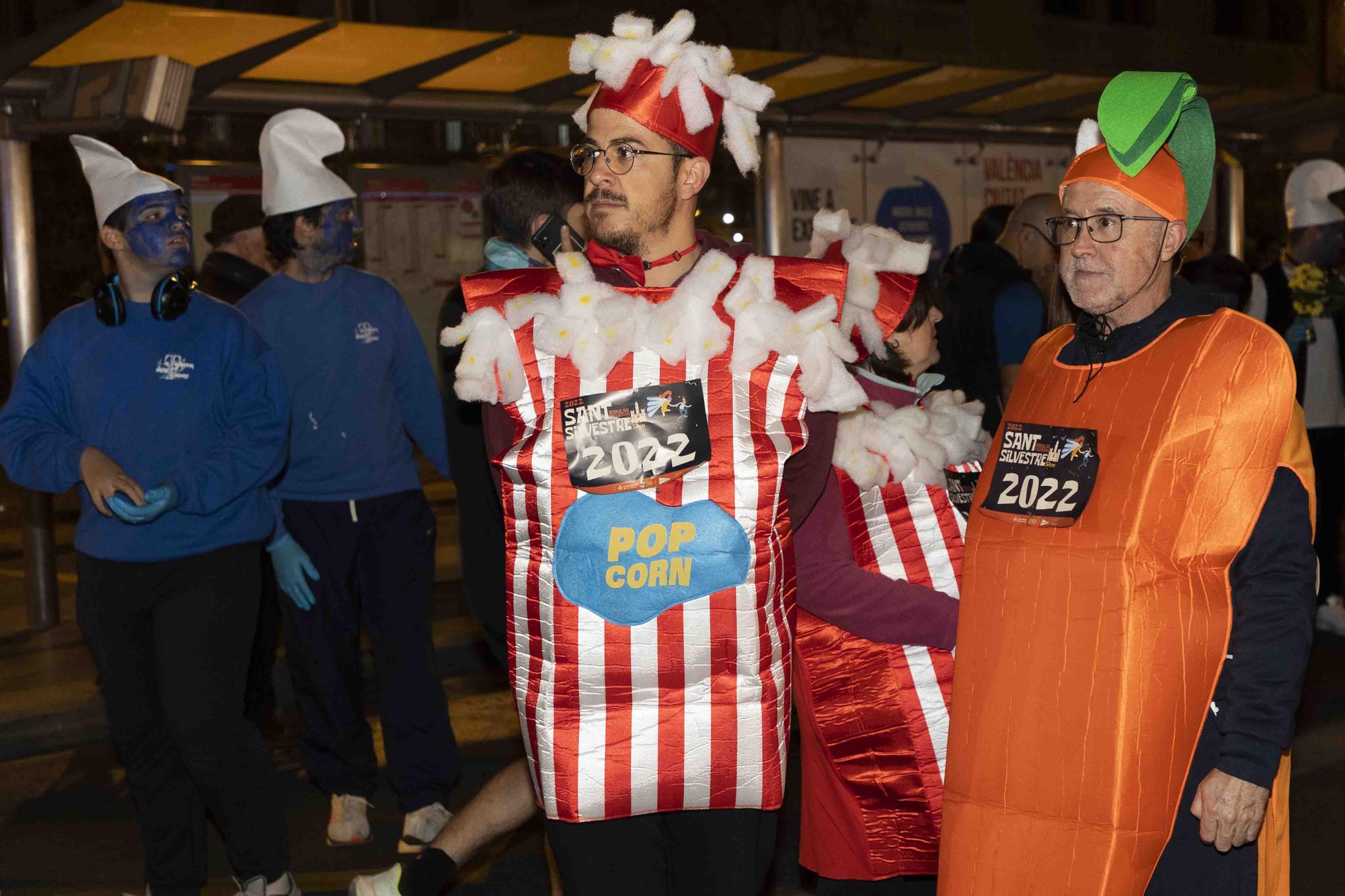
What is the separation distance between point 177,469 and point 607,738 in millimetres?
2049

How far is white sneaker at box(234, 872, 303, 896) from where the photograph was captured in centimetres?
435

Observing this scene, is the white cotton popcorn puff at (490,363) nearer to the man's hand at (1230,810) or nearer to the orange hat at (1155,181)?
the orange hat at (1155,181)

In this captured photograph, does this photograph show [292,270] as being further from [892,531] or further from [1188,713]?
[1188,713]

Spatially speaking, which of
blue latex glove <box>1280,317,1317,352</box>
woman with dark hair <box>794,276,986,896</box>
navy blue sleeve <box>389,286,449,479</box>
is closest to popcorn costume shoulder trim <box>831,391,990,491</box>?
woman with dark hair <box>794,276,986,896</box>

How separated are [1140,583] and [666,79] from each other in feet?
3.99

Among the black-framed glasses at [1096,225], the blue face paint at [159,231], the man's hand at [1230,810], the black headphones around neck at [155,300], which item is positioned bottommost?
the man's hand at [1230,810]

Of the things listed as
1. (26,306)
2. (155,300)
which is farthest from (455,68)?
(155,300)

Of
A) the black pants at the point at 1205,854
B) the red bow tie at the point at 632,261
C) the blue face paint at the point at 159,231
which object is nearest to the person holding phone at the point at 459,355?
the blue face paint at the point at 159,231

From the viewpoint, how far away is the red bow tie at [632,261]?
2832 mm

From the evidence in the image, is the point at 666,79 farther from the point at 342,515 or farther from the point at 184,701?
the point at 342,515

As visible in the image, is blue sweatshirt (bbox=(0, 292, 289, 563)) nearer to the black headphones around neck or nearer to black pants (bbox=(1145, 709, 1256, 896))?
the black headphones around neck

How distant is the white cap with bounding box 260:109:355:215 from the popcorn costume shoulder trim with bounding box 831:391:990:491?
2536 millimetres

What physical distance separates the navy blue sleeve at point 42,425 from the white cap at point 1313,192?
565cm

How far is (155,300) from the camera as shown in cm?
429
